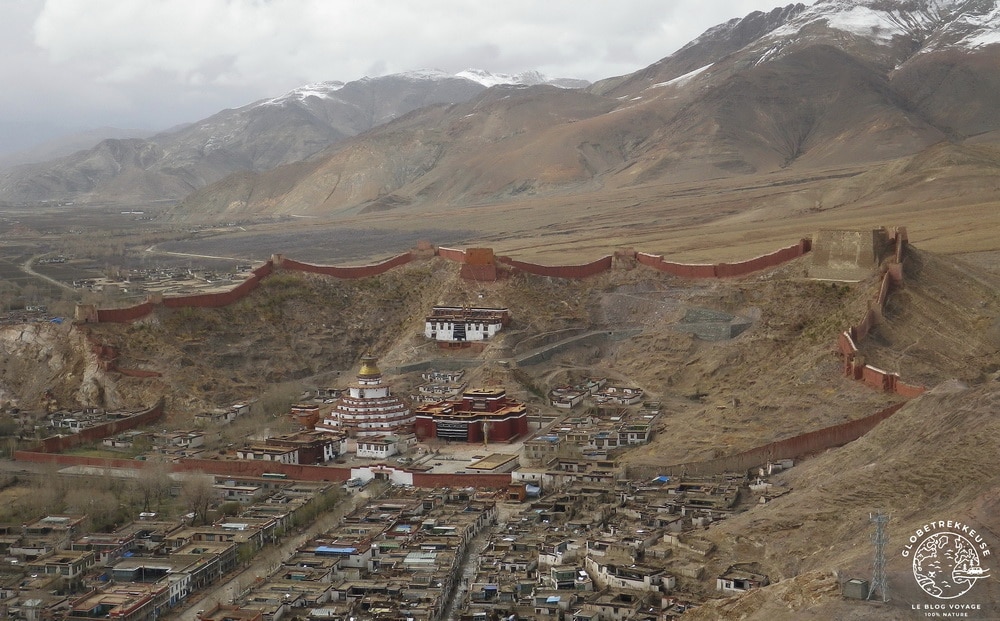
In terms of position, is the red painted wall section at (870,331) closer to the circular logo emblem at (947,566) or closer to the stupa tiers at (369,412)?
the stupa tiers at (369,412)

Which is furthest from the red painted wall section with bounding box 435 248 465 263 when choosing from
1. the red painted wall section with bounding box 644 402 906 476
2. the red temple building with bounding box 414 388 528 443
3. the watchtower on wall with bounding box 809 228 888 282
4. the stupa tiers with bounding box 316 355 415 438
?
the red painted wall section with bounding box 644 402 906 476

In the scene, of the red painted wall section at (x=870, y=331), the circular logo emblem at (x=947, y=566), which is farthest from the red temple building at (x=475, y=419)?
the circular logo emblem at (x=947, y=566)

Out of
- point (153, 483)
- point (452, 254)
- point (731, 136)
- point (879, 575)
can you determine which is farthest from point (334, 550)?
point (731, 136)

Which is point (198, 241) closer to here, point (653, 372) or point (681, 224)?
point (681, 224)

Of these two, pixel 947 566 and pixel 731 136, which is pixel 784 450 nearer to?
pixel 947 566

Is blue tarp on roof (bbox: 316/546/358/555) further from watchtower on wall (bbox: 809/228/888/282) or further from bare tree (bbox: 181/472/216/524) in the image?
watchtower on wall (bbox: 809/228/888/282)

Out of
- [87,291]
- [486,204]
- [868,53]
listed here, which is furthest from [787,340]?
[868,53]

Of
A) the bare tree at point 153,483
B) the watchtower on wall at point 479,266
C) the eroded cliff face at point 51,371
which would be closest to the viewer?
the bare tree at point 153,483
